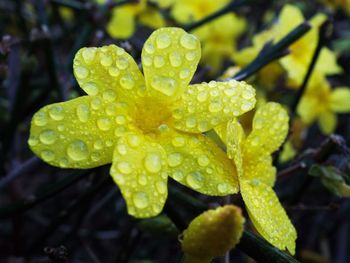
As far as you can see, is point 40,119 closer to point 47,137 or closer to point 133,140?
point 47,137

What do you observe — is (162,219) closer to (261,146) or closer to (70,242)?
(261,146)

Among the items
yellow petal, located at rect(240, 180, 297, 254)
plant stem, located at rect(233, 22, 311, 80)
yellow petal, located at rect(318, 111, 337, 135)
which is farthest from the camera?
yellow petal, located at rect(318, 111, 337, 135)

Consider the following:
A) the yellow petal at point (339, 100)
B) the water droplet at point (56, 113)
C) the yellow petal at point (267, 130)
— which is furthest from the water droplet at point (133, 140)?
the yellow petal at point (339, 100)

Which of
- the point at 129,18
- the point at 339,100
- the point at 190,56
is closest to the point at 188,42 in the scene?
the point at 190,56

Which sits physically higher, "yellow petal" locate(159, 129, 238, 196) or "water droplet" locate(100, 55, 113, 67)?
"water droplet" locate(100, 55, 113, 67)

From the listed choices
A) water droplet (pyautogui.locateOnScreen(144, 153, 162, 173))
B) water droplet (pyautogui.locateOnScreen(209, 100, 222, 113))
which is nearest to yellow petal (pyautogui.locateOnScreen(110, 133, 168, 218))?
water droplet (pyautogui.locateOnScreen(144, 153, 162, 173))

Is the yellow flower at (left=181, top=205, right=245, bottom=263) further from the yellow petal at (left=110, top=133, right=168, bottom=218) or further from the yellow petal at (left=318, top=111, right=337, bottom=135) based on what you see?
the yellow petal at (left=318, top=111, right=337, bottom=135)
